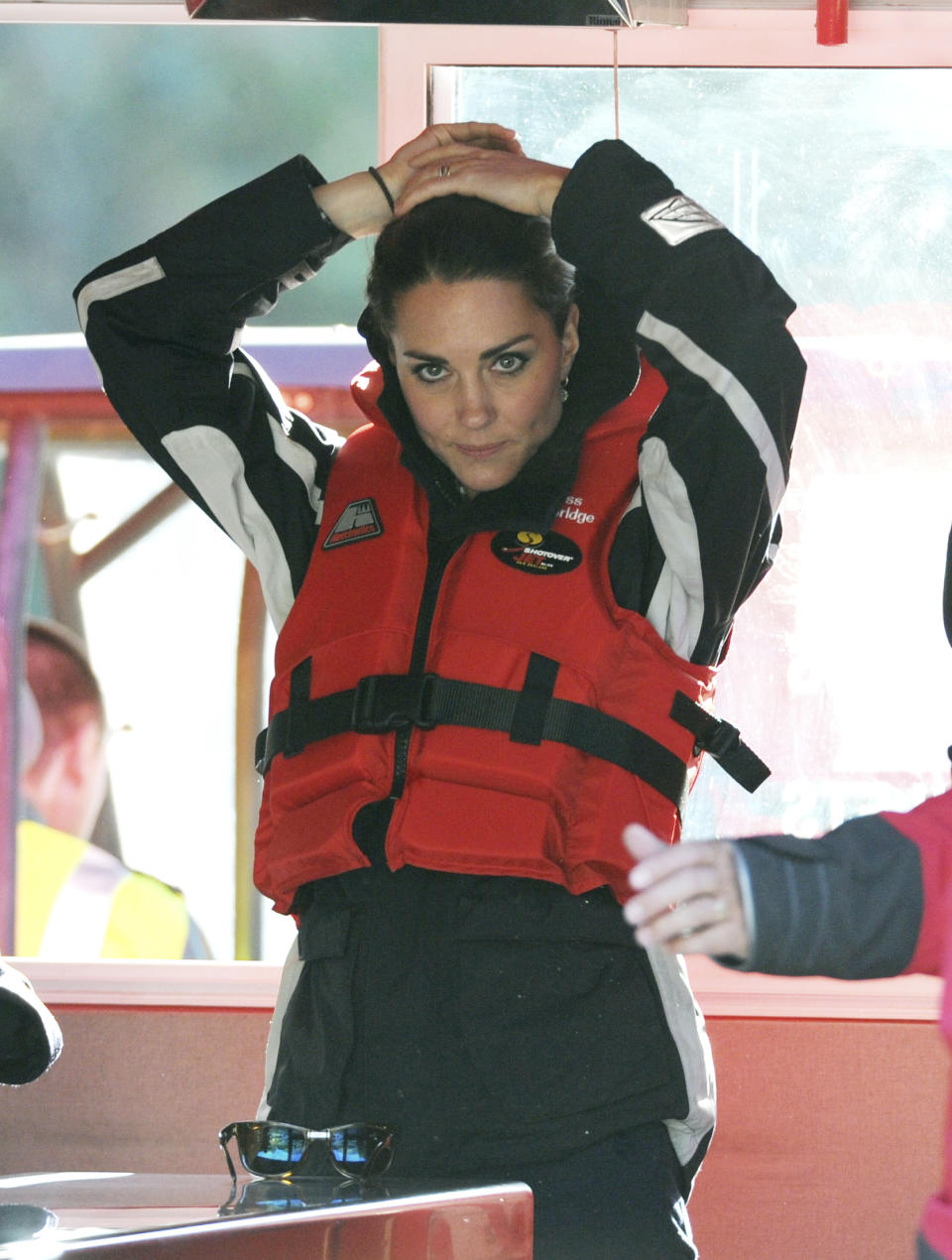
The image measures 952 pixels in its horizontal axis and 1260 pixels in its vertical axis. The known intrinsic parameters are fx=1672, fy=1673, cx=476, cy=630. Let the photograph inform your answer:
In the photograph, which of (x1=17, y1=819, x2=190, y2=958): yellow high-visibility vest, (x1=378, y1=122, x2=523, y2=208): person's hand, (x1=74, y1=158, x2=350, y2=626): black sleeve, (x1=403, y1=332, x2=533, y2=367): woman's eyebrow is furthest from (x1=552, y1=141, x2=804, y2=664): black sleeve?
(x1=17, y1=819, x2=190, y2=958): yellow high-visibility vest

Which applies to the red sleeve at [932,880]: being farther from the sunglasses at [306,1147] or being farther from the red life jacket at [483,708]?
the red life jacket at [483,708]

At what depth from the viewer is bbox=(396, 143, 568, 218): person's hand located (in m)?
2.02

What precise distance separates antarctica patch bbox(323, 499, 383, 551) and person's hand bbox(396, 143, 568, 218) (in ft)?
1.23

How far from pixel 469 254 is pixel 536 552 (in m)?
0.36

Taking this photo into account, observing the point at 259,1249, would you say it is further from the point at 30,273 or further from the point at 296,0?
the point at 30,273

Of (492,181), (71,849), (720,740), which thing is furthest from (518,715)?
(71,849)

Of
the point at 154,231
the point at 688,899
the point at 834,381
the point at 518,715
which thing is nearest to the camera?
the point at 688,899

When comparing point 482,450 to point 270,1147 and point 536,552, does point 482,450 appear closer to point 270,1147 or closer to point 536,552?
point 536,552

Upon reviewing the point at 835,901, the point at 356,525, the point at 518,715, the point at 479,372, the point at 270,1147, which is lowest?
the point at 270,1147

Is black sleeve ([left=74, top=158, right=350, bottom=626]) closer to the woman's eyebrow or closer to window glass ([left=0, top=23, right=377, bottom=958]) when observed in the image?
the woman's eyebrow

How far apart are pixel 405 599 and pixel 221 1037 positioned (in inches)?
47.2

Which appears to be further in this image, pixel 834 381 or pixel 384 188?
pixel 834 381

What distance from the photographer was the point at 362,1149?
1.36 meters

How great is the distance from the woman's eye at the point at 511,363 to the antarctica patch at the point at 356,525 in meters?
0.25
